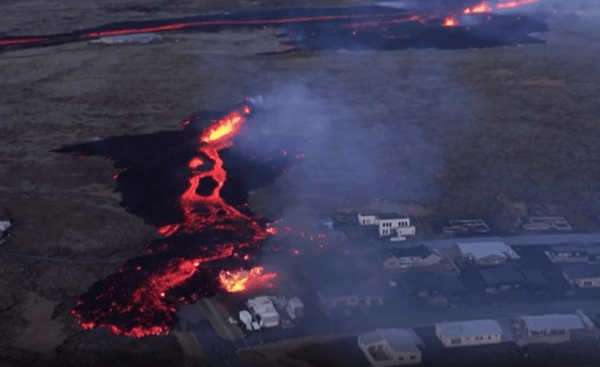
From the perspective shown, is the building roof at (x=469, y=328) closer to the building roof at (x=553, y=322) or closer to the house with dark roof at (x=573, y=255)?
the building roof at (x=553, y=322)

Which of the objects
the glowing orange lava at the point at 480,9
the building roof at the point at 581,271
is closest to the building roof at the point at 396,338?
the building roof at the point at 581,271

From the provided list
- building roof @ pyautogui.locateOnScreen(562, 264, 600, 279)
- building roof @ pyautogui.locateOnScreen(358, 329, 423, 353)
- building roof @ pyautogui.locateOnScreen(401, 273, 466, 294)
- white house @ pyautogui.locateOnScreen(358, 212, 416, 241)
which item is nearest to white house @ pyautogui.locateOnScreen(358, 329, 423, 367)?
building roof @ pyautogui.locateOnScreen(358, 329, 423, 353)

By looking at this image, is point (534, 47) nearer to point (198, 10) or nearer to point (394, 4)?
point (394, 4)

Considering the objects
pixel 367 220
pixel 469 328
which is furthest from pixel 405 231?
pixel 469 328

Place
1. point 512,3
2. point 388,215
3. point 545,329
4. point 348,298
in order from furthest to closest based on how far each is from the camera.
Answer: point 512,3
point 388,215
point 348,298
point 545,329

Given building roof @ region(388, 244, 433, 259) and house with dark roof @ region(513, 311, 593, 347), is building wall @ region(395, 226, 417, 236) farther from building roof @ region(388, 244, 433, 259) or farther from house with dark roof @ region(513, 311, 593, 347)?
house with dark roof @ region(513, 311, 593, 347)

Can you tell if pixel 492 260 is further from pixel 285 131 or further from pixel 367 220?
pixel 285 131

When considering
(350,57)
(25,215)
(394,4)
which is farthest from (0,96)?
(394,4)

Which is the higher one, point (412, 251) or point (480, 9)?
point (480, 9)
